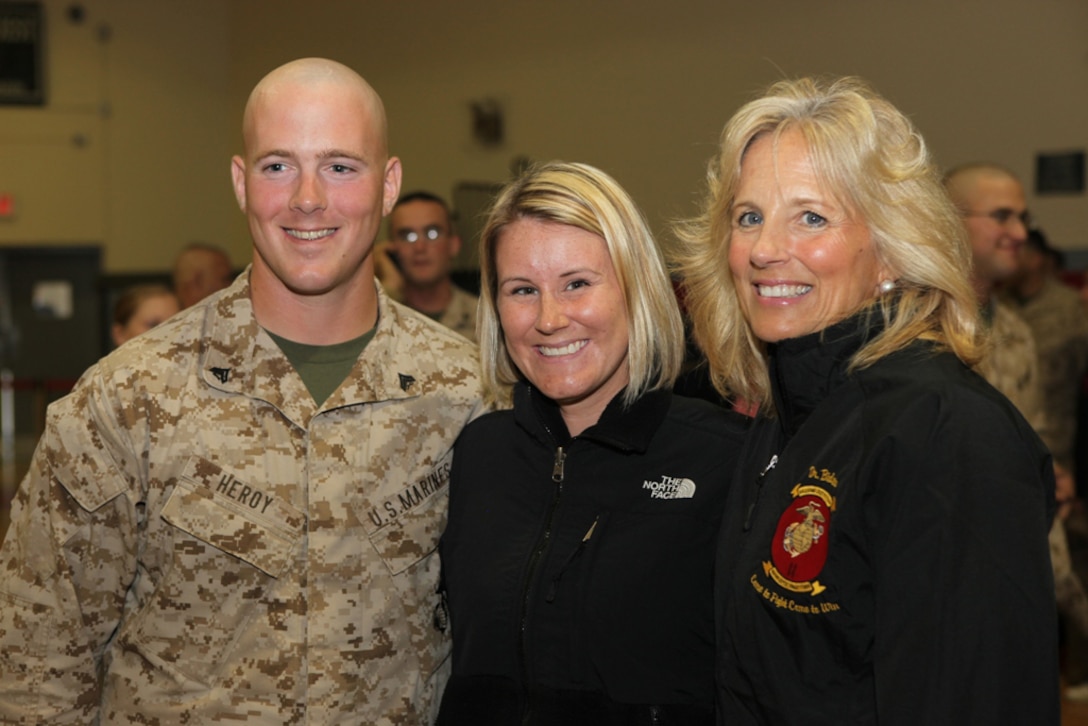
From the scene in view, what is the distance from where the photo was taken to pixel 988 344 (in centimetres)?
172

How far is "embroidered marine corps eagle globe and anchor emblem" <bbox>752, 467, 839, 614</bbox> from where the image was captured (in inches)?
62.0

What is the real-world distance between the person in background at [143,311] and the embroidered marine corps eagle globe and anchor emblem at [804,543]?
3.33m

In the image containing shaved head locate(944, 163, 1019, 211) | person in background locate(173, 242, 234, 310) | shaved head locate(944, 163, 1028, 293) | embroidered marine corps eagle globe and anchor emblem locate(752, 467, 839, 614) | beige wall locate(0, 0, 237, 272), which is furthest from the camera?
beige wall locate(0, 0, 237, 272)

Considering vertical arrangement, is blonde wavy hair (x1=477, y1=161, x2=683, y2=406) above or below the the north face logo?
above

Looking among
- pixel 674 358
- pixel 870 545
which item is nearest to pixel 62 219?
pixel 674 358

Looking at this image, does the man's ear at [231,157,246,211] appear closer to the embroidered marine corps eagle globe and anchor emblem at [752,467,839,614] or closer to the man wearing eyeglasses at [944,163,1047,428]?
the embroidered marine corps eagle globe and anchor emblem at [752,467,839,614]

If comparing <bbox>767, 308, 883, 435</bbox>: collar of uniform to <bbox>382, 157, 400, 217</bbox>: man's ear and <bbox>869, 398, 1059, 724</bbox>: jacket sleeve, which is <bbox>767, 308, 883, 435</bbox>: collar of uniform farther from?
<bbox>382, 157, 400, 217</bbox>: man's ear

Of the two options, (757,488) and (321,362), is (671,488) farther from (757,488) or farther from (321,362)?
(321,362)

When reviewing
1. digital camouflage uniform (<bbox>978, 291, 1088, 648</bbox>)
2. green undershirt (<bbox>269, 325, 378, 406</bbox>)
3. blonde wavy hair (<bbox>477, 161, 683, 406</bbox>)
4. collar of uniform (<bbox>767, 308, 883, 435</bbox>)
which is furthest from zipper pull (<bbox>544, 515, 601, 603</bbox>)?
digital camouflage uniform (<bbox>978, 291, 1088, 648</bbox>)

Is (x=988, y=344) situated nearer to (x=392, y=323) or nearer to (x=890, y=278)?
(x=890, y=278)

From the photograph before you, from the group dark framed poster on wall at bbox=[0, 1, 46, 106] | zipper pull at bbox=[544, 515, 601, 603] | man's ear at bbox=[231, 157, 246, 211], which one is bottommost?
zipper pull at bbox=[544, 515, 601, 603]

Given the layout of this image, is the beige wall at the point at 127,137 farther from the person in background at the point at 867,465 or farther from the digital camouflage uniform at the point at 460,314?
the person in background at the point at 867,465

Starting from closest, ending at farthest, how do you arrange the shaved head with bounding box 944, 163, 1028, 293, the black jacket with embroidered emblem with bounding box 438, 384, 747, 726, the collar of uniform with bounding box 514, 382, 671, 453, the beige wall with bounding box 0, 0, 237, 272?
the black jacket with embroidered emblem with bounding box 438, 384, 747, 726 → the collar of uniform with bounding box 514, 382, 671, 453 → the shaved head with bounding box 944, 163, 1028, 293 → the beige wall with bounding box 0, 0, 237, 272

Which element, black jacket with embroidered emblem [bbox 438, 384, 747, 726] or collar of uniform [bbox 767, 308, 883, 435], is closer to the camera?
collar of uniform [bbox 767, 308, 883, 435]
